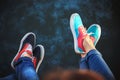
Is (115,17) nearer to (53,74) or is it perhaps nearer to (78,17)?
Answer: (78,17)

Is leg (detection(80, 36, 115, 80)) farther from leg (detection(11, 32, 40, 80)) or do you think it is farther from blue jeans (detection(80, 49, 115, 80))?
leg (detection(11, 32, 40, 80))

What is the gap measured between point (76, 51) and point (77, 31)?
12 centimetres

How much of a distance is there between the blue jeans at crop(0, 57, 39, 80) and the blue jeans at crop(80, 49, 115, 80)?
268 millimetres

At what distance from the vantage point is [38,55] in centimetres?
165

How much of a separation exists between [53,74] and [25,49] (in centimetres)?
91

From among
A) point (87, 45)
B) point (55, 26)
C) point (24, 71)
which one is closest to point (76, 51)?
point (87, 45)

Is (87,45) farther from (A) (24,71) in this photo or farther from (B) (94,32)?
(A) (24,71)

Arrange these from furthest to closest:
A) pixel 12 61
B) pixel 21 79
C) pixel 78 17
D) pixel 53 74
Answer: pixel 78 17 < pixel 12 61 < pixel 21 79 < pixel 53 74

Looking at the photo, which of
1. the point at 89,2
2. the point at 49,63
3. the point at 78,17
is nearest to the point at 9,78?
the point at 49,63

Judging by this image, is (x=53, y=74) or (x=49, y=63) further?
(x=49, y=63)

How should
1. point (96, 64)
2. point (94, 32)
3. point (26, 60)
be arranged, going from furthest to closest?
point (94, 32), point (26, 60), point (96, 64)

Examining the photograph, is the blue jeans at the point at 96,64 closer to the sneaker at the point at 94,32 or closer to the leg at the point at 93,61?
the leg at the point at 93,61

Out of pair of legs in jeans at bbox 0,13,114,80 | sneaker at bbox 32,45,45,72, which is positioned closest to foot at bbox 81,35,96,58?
pair of legs in jeans at bbox 0,13,114,80

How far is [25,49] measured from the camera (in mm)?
1646
